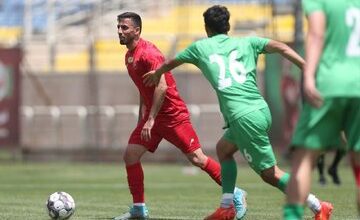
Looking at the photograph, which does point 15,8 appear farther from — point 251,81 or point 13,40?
point 251,81

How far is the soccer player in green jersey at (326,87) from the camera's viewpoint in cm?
845

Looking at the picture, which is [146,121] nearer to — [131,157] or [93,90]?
[131,157]

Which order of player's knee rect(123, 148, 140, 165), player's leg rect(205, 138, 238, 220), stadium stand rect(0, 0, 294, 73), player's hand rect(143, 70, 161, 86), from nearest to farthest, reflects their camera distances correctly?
player's hand rect(143, 70, 161, 86)
player's leg rect(205, 138, 238, 220)
player's knee rect(123, 148, 140, 165)
stadium stand rect(0, 0, 294, 73)

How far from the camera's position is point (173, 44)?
31797 millimetres

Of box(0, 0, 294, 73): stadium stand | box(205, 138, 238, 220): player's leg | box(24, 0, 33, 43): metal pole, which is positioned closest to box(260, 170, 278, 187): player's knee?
box(205, 138, 238, 220): player's leg

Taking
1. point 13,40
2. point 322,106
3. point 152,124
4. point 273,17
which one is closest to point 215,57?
point 152,124

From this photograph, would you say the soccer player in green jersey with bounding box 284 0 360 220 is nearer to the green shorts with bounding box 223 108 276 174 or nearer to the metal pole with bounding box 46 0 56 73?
the green shorts with bounding box 223 108 276 174

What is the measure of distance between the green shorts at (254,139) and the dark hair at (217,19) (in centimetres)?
92

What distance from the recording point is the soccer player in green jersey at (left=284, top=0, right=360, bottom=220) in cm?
845

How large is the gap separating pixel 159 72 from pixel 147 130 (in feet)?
3.31

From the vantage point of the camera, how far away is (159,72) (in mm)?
11188

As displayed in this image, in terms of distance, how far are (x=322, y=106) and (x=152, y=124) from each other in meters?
3.91

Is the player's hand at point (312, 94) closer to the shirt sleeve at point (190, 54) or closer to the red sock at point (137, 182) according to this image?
the shirt sleeve at point (190, 54)

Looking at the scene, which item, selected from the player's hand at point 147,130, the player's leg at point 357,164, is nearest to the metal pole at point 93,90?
the player's hand at point 147,130
